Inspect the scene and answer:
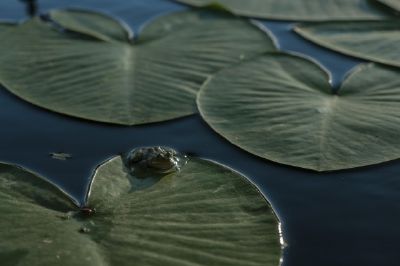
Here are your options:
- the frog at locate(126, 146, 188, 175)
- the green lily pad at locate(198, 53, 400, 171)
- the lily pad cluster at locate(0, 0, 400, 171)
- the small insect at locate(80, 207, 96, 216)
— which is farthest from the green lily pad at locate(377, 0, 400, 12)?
the small insect at locate(80, 207, 96, 216)

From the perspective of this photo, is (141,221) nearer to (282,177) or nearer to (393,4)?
(282,177)

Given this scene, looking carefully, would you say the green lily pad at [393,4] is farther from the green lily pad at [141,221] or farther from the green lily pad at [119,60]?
the green lily pad at [141,221]

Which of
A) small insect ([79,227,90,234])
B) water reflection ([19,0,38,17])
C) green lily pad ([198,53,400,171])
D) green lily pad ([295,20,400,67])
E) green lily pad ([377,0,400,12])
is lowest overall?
small insect ([79,227,90,234])

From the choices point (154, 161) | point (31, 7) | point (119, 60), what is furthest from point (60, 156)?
point (31, 7)

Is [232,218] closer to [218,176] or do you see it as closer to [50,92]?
[218,176]

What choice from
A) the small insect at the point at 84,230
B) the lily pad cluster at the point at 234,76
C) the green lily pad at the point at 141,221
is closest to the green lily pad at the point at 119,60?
the lily pad cluster at the point at 234,76

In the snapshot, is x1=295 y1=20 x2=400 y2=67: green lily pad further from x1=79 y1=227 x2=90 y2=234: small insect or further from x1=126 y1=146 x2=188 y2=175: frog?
x1=79 y1=227 x2=90 y2=234: small insect

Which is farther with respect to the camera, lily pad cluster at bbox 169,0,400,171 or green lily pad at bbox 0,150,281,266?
lily pad cluster at bbox 169,0,400,171

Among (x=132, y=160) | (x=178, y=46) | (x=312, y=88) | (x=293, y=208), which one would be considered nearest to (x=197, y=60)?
(x=178, y=46)
